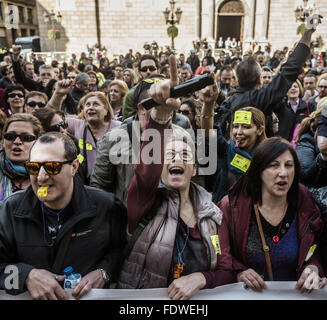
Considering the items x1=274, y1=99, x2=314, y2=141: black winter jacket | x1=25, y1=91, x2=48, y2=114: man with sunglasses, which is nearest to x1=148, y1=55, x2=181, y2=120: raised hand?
x1=274, y1=99, x2=314, y2=141: black winter jacket

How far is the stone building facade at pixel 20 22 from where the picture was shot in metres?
28.4

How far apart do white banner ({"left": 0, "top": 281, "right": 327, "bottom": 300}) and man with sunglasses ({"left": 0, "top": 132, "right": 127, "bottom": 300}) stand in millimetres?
62

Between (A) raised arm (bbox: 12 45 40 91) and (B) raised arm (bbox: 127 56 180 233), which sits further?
(A) raised arm (bbox: 12 45 40 91)

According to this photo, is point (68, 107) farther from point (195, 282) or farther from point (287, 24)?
point (287, 24)

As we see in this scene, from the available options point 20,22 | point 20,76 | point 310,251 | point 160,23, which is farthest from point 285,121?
point 20,22

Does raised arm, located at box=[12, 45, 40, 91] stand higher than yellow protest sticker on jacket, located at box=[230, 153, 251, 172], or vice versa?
raised arm, located at box=[12, 45, 40, 91]

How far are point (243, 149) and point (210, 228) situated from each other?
3.74 feet

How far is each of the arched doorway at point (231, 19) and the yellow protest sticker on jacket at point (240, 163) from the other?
21071 mm

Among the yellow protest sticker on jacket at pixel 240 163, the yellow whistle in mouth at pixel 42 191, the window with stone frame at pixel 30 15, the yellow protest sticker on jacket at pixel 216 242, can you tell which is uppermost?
the window with stone frame at pixel 30 15

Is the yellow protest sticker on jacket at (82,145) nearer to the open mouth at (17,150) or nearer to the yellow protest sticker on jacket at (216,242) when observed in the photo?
the open mouth at (17,150)

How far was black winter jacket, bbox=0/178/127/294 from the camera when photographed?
70.1 inches

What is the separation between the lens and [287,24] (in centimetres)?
2052

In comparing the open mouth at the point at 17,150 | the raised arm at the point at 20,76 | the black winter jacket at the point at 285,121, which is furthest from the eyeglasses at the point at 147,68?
the open mouth at the point at 17,150

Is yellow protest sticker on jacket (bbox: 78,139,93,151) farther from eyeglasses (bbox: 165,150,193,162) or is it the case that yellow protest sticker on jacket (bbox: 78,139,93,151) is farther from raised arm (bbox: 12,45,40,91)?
raised arm (bbox: 12,45,40,91)
